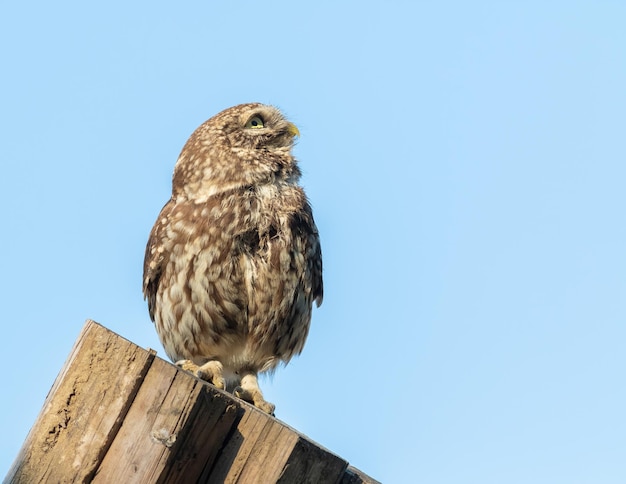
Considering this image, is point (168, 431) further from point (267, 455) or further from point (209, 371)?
point (209, 371)

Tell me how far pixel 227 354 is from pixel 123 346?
2433 millimetres

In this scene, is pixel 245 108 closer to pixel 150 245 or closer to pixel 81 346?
pixel 150 245

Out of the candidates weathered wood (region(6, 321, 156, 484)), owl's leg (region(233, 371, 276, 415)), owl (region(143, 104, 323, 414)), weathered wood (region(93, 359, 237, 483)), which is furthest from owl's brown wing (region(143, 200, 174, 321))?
weathered wood (region(93, 359, 237, 483))

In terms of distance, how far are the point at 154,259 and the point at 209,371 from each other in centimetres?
107

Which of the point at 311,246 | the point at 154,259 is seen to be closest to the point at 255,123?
the point at 311,246

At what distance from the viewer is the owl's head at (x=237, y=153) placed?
17.1ft

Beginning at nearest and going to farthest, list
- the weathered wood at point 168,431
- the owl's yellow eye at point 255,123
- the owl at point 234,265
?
the weathered wood at point 168,431
the owl at point 234,265
the owl's yellow eye at point 255,123

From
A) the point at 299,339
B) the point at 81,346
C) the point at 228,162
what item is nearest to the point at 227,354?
the point at 299,339

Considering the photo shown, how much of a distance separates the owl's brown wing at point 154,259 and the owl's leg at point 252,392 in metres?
0.71

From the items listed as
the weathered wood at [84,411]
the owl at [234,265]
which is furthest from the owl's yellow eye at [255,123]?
the weathered wood at [84,411]

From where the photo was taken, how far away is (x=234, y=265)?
15.8 ft

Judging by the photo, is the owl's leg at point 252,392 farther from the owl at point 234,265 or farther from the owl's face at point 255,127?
the owl's face at point 255,127

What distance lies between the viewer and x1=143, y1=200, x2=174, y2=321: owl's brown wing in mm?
5051

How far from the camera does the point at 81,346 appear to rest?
8.84 feet
